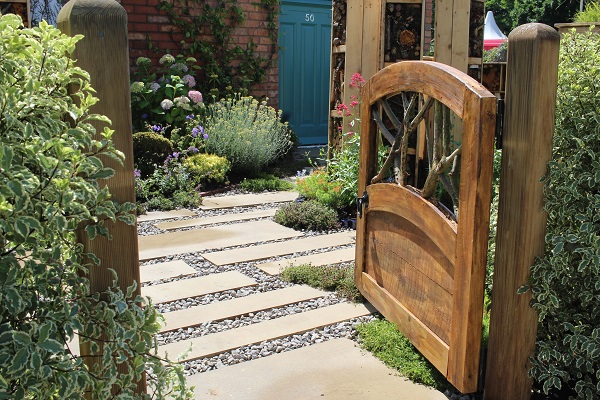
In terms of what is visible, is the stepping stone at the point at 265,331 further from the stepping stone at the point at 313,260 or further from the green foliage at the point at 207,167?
the green foliage at the point at 207,167

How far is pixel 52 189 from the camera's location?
59.9 inches

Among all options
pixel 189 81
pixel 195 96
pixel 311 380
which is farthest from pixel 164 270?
pixel 189 81

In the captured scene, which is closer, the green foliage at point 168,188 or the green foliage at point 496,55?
the green foliage at point 168,188

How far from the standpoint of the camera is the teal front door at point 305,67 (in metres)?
10.0

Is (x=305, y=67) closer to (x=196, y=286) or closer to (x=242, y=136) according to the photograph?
(x=242, y=136)

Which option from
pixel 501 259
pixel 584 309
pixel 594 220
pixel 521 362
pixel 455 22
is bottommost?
pixel 521 362

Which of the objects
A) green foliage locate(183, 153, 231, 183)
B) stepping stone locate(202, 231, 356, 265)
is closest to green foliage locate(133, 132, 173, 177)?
green foliage locate(183, 153, 231, 183)

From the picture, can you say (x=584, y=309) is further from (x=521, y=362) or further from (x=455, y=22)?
(x=455, y=22)

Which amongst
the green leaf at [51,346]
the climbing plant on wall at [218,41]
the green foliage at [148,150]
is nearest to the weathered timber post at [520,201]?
the green leaf at [51,346]

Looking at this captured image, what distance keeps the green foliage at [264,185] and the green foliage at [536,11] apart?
18.6 metres

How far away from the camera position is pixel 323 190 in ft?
20.0

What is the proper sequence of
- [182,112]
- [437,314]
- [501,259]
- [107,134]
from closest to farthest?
[107,134] → [501,259] → [437,314] → [182,112]

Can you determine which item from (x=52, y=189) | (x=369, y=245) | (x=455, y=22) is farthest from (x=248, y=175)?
(x=52, y=189)

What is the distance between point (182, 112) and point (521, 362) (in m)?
5.86
